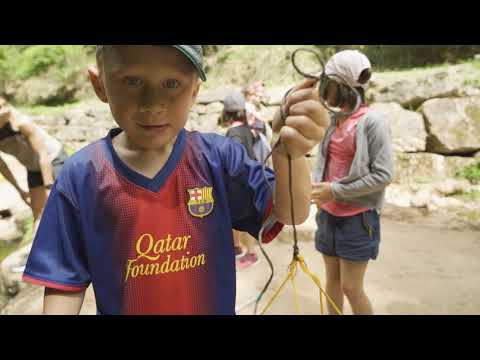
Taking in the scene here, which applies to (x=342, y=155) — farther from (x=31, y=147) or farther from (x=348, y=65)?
(x=31, y=147)

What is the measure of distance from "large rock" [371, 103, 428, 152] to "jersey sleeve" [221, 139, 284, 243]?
494 cm

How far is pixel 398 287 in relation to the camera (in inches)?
121

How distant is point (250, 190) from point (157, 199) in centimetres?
22

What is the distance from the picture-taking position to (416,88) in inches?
229

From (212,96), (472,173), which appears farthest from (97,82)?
(212,96)

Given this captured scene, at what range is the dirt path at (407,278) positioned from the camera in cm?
276

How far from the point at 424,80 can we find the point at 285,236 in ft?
11.5

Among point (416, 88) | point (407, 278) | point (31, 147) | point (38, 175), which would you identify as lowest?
point (407, 278)

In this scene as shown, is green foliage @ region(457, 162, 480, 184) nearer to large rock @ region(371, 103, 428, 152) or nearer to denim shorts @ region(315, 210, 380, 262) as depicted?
large rock @ region(371, 103, 428, 152)

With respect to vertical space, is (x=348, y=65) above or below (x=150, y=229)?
above

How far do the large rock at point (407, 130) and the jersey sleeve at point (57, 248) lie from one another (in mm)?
5227

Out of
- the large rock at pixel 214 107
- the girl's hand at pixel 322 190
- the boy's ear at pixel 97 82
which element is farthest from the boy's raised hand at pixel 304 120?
the large rock at pixel 214 107

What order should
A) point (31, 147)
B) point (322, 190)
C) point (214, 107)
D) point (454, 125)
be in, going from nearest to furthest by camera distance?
point (322, 190) < point (31, 147) < point (454, 125) < point (214, 107)
